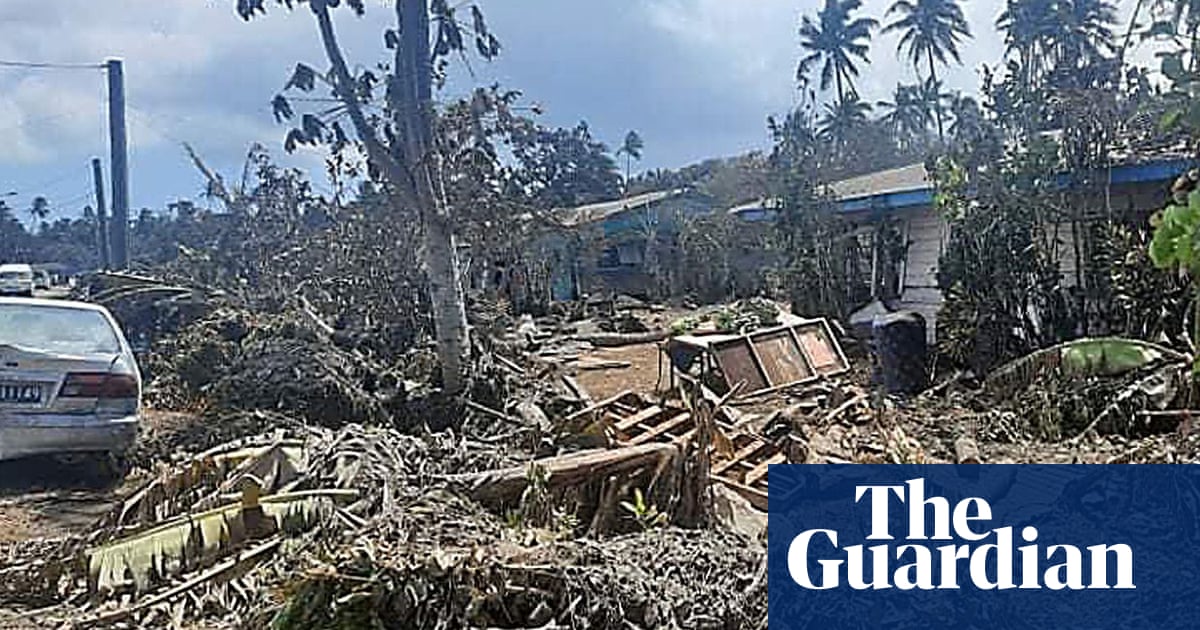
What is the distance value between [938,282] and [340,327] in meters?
7.73

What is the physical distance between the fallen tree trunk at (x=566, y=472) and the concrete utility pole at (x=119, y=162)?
17.1m

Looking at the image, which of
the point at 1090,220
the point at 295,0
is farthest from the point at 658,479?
the point at 1090,220

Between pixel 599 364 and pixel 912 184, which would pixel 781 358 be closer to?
pixel 599 364

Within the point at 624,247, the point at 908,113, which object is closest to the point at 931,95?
the point at 908,113

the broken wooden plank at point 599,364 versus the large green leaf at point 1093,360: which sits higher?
the large green leaf at point 1093,360

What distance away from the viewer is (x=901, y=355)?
12.2m

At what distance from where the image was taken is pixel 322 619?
3.39 m

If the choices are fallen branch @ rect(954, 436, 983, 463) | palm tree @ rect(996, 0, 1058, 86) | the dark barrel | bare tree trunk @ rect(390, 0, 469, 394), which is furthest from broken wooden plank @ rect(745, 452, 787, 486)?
palm tree @ rect(996, 0, 1058, 86)

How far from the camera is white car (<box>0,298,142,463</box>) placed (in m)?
7.33

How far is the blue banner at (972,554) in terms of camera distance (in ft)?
12.5

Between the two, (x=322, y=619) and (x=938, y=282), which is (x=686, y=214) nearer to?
(x=938, y=282)

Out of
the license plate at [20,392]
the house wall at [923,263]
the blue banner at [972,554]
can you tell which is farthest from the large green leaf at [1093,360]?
the license plate at [20,392]

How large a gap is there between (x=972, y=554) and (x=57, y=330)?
6960 mm

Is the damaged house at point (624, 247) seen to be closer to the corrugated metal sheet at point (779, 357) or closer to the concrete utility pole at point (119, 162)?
the concrete utility pole at point (119, 162)
